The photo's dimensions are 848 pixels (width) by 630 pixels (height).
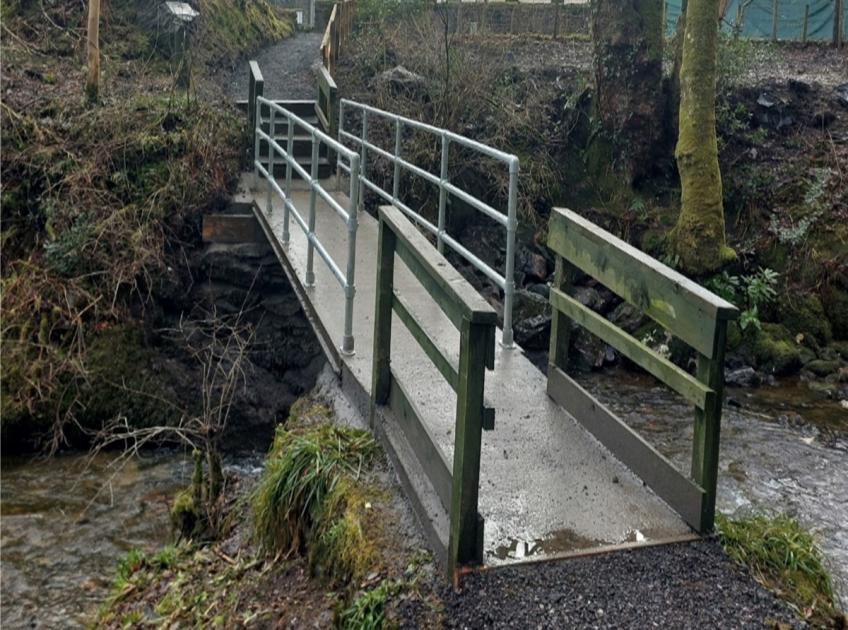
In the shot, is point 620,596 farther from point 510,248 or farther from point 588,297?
point 588,297

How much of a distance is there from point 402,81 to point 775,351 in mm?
6672

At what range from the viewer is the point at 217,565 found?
569 centimetres

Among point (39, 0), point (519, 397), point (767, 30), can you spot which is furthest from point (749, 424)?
point (767, 30)

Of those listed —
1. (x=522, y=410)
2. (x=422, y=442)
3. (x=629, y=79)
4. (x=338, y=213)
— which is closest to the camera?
Answer: (x=422, y=442)

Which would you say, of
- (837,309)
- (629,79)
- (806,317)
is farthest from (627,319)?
(629,79)

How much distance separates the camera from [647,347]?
4.81 m

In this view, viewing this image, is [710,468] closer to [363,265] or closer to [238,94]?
[363,265]

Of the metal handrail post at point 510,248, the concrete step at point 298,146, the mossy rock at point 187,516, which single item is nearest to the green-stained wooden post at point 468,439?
the metal handrail post at point 510,248

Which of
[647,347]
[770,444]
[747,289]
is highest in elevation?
[647,347]

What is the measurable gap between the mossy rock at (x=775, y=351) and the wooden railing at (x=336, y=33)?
7.39 m

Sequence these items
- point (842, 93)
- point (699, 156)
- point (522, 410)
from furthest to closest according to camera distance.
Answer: point (842, 93) → point (699, 156) → point (522, 410)

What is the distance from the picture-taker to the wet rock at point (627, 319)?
38.8 feet

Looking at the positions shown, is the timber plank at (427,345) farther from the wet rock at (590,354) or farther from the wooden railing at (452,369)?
the wet rock at (590,354)

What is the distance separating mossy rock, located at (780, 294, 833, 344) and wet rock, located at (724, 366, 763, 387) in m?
1.21
